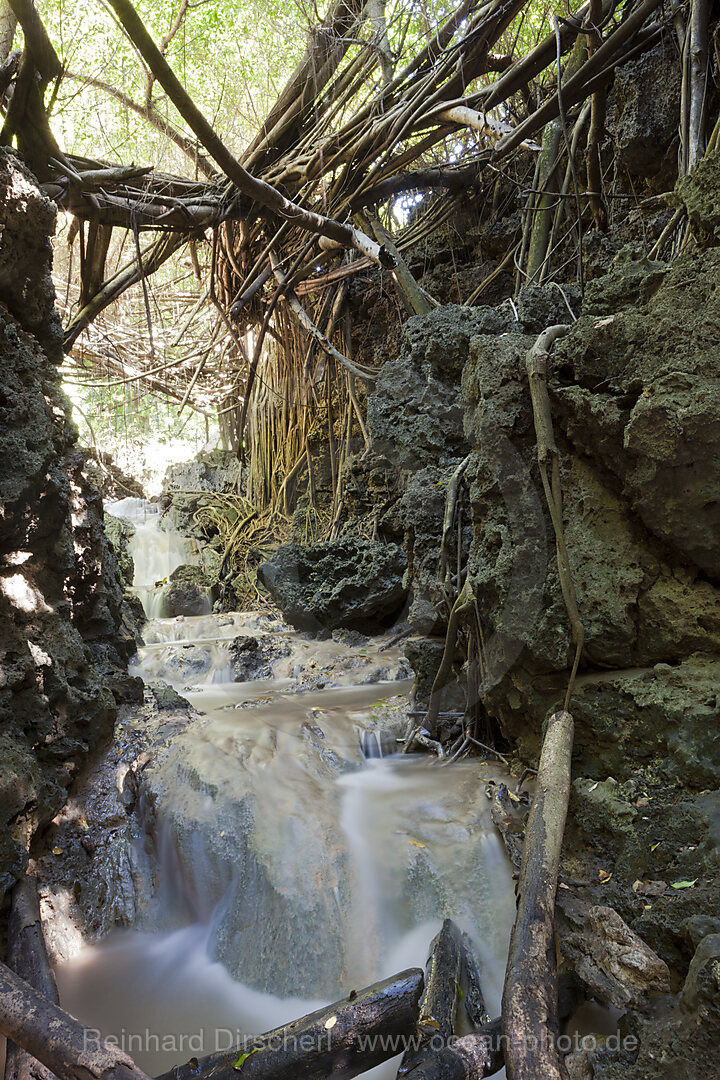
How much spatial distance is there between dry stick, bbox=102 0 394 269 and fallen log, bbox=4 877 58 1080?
320cm

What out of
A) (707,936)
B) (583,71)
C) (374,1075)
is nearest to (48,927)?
(374,1075)

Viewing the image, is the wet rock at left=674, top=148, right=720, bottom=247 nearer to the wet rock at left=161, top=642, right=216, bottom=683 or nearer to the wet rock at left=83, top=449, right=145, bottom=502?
the wet rock at left=161, top=642, right=216, bottom=683

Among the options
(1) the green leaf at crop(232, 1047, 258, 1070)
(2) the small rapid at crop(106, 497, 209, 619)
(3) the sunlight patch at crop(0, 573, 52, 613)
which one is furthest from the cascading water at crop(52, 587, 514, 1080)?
(2) the small rapid at crop(106, 497, 209, 619)

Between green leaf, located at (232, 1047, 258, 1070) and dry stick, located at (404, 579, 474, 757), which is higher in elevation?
dry stick, located at (404, 579, 474, 757)

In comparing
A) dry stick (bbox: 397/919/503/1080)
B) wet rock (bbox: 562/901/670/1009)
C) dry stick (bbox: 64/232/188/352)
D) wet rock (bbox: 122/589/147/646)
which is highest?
dry stick (bbox: 64/232/188/352)

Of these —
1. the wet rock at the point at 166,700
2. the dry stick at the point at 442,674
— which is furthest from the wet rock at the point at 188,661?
the dry stick at the point at 442,674

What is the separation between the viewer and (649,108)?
421 cm

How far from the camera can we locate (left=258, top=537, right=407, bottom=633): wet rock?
6.23 m

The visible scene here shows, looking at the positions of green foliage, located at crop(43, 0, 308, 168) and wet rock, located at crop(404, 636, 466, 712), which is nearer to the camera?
wet rock, located at crop(404, 636, 466, 712)

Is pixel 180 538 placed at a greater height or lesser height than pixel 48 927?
greater

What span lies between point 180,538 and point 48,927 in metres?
7.51

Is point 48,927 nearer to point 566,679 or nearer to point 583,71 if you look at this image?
point 566,679

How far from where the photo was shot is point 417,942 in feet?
7.28

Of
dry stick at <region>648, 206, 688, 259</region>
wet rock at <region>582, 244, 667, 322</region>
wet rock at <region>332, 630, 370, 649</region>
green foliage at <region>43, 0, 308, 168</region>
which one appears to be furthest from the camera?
wet rock at <region>332, 630, 370, 649</region>
